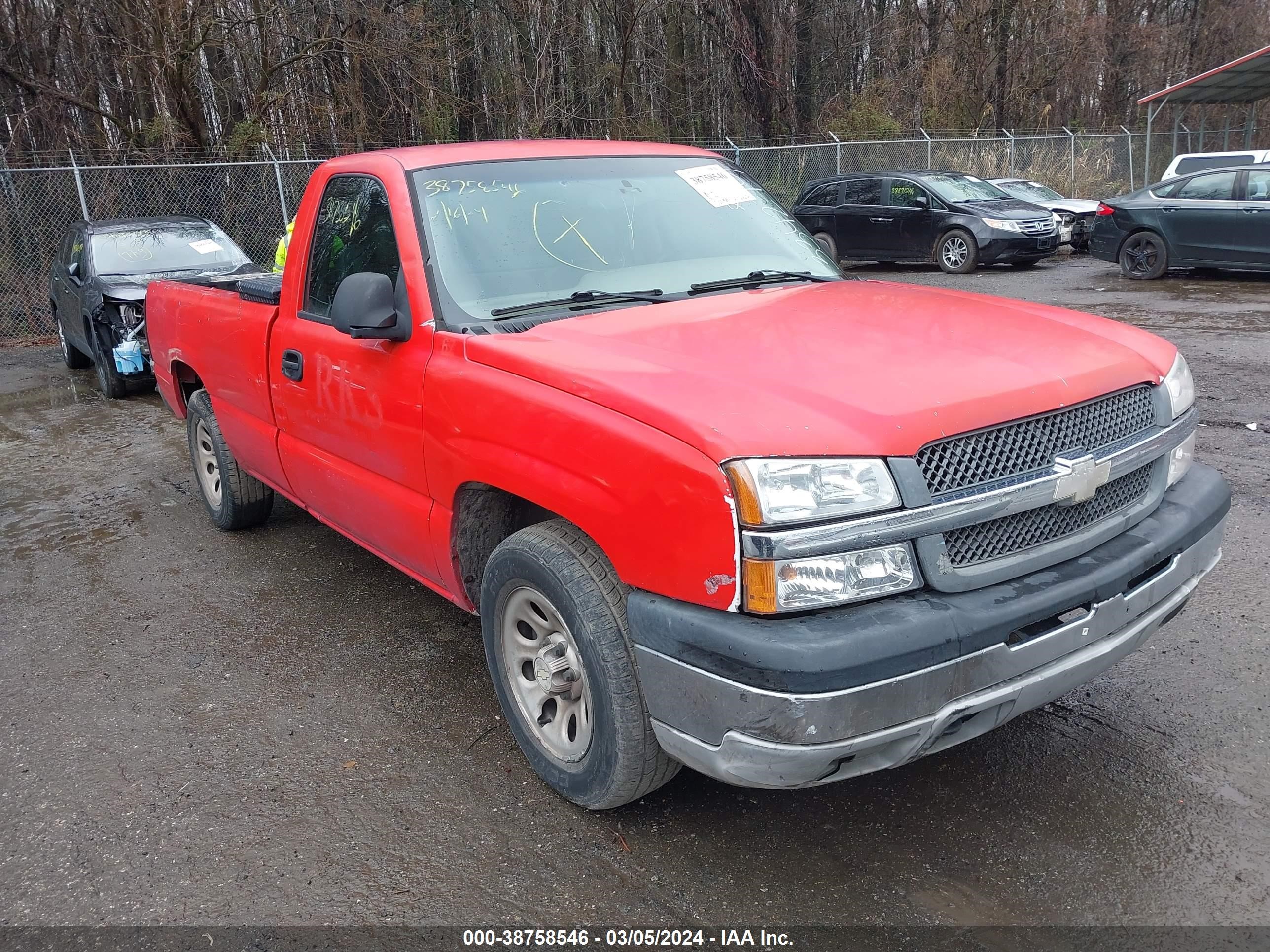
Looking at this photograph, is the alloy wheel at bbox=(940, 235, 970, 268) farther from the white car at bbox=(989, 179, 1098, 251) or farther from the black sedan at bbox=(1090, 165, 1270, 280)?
the white car at bbox=(989, 179, 1098, 251)

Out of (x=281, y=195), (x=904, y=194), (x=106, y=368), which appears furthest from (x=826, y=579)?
(x=904, y=194)

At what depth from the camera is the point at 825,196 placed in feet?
59.1

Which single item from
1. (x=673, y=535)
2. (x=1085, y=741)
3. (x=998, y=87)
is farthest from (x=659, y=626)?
(x=998, y=87)

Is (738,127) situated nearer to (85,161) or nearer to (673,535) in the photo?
(85,161)

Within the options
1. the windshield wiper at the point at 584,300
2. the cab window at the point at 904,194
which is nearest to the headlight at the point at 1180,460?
the windshield wiper at the point at 584,300

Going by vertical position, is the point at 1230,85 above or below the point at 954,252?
above

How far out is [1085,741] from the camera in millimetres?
3273

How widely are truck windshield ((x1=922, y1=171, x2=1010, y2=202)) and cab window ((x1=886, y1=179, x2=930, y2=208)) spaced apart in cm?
19

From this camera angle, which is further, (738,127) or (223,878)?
(738,127)

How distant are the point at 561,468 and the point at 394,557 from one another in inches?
54.5

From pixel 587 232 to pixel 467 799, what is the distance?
6.50 ft

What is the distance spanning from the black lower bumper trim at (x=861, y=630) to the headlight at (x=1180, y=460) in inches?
23.6

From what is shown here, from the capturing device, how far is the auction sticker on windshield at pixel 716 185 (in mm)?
4055

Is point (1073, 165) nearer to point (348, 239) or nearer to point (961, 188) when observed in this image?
point (961, 188)
